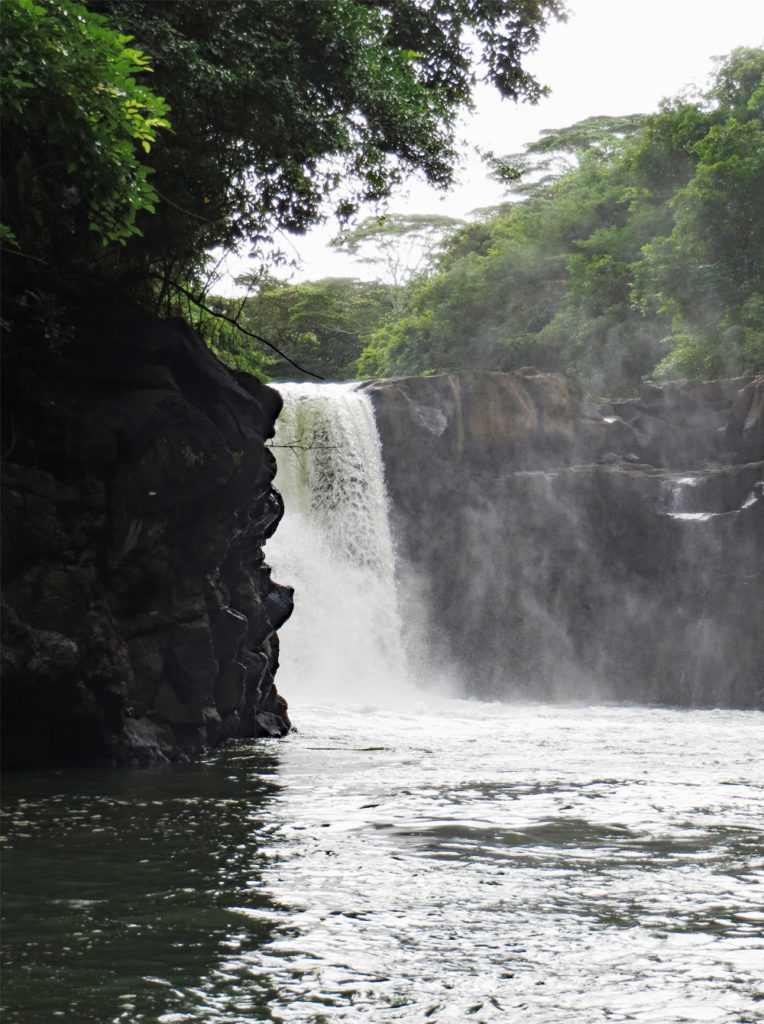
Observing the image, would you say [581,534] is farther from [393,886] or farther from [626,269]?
[393,886]

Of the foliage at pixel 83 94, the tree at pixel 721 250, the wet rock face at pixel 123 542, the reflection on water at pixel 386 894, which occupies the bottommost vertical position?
the reflection on water at pixel 386 894

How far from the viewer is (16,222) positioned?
11.5 m

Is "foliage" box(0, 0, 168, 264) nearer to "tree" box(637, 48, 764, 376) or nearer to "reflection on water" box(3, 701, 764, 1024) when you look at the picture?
"reflection on water" box(3, 701, 764, 1024)

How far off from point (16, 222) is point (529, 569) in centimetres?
1638

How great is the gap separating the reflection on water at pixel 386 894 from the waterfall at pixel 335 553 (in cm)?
1053

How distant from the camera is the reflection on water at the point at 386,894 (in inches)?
180

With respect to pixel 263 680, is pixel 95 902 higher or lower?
lower

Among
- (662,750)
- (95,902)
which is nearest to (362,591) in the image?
(662,750)

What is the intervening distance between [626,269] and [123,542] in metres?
29.3

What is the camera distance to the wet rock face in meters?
11.2

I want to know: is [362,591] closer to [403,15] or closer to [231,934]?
[403,15]

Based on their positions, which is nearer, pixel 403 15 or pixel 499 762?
pixel 499 762

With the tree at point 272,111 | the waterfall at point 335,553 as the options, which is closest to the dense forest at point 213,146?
the tree at point 272,111

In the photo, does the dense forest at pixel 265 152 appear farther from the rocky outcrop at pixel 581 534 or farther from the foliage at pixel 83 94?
the rocky outcrop at pixel 581 534
